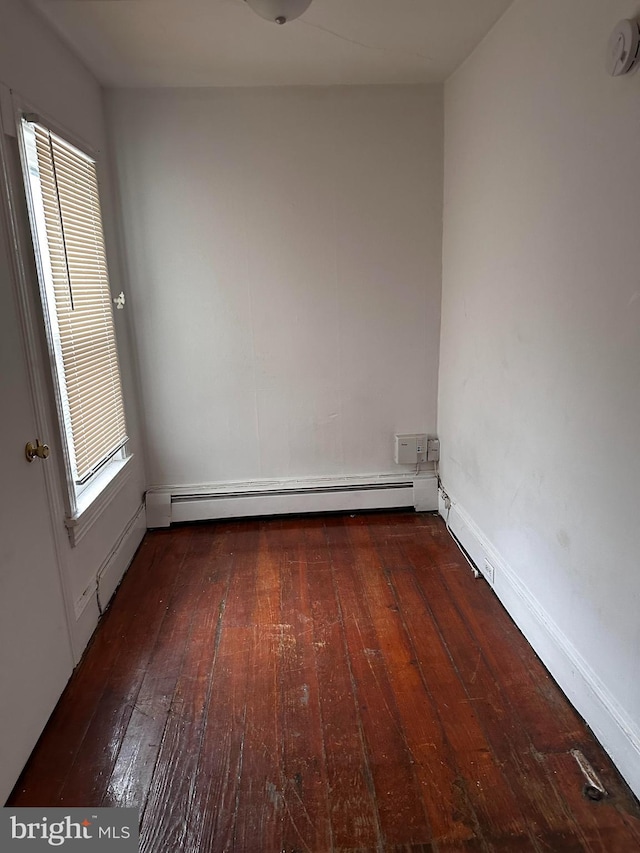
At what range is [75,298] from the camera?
2.29 meters

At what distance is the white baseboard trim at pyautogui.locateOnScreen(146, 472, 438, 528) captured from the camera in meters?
3.27

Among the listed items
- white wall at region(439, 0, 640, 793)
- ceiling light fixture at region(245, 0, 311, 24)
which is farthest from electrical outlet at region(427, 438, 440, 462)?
ceiling light fixture at region(245, 0, 311, 24)

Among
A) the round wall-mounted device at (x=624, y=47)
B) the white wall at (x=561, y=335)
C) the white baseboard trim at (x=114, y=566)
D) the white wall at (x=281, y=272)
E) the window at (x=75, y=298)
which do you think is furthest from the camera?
the white wall at (x=281, y=272)

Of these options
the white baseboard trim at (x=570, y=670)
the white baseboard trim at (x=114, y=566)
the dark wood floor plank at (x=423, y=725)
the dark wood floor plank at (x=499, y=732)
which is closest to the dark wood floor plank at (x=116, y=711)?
the white baseboard trim at (x=114, y=566)

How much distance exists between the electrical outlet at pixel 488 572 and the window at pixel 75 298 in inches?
71.7

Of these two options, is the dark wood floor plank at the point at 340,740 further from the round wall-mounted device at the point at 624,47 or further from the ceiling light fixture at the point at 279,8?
the ceiling light fixture at the point at 279,8

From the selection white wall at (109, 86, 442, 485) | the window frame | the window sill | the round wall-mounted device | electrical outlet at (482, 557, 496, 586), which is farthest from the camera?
white wall at (109, 86, 442, 485)

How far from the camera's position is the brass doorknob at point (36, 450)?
1.76 metres

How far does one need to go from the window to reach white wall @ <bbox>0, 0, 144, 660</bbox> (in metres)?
0.13

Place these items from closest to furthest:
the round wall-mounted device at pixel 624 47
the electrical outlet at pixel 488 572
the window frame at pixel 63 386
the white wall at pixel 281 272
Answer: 1. the round wall-mounted device at pixel 624 47
2. the window frame at pixel 63 386
3. the electrical outlet at pixel 488 572
4. the white wall at pixel 281 272

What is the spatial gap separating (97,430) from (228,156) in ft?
5.29

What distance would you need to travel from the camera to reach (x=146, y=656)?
2152 mm

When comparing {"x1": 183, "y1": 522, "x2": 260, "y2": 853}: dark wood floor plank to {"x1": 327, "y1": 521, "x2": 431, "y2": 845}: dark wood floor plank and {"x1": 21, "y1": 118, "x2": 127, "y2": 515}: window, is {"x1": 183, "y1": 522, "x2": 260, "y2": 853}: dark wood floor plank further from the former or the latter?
{"x1": 21, "y1": 118, "x2": 127, "y2": 515}: window

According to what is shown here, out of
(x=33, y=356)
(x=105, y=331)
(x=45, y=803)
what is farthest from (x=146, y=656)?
(x=105, y=331)
